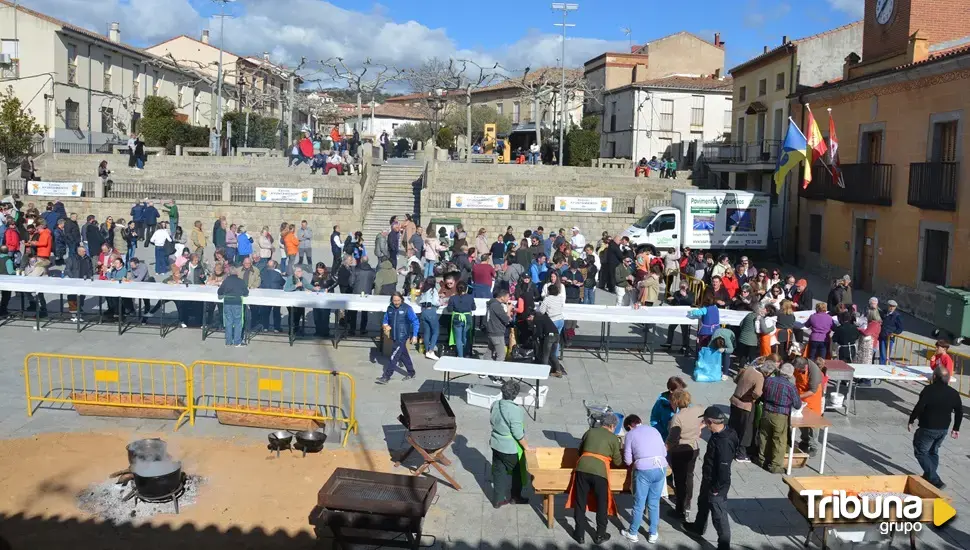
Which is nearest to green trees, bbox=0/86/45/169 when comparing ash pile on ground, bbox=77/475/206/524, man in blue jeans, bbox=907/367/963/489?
ash pile on ground, bbox=77/475/206/524

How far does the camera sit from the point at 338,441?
10820 mm

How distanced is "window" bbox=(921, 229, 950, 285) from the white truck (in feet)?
23.9

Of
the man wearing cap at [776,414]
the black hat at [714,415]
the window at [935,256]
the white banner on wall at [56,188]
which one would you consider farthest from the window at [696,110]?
the black hat at [714,415]

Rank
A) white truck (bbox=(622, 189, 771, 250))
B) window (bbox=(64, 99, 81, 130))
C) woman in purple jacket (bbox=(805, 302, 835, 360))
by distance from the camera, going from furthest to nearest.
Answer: window (bbox=(64, 99, 81, 130)) → white truck (bbox=(622, 189, 771, 250)) → woman in purple jacket (bbox=(805, 302, 835, 360))

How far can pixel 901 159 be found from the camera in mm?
22156

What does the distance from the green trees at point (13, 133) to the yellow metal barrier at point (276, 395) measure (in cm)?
2853

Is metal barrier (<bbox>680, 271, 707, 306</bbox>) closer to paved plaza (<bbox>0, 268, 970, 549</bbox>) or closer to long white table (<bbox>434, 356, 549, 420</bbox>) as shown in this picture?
paved plaza (<bbox>0, 268, 970, 549</bbox>)

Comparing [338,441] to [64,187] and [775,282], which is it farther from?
[64,187]

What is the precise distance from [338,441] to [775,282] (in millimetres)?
10248

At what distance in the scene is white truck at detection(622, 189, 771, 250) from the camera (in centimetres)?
2694

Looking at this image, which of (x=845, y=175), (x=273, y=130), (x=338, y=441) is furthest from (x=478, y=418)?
(x=273, y=130)

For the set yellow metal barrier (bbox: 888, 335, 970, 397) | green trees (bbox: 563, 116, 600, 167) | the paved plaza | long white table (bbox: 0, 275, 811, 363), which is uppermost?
green trees (bbox: 563, 116, 600, 167)

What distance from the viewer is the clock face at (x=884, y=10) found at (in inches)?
957

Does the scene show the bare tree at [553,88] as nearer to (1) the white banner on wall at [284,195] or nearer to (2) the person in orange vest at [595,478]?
(1) the white banner on wall at [284,195]
